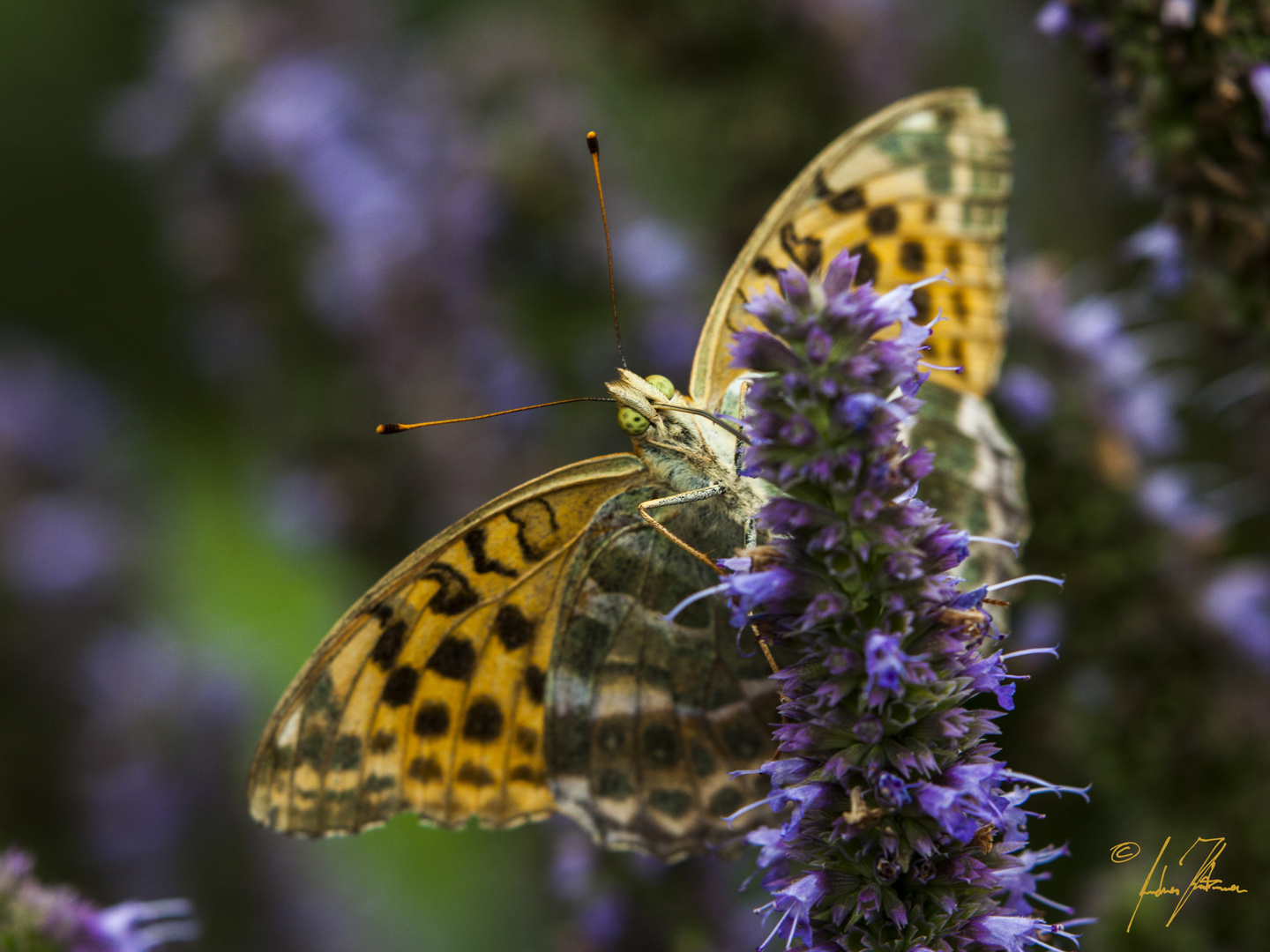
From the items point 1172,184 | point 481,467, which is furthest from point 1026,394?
point 481,467

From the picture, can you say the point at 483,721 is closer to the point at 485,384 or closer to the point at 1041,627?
the point at 1041,627

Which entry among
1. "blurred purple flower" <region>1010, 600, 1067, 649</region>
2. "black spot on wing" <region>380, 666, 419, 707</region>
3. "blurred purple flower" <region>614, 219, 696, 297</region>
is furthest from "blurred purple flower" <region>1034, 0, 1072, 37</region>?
"blurred purple flower" <region>614, 219, 696, 297</region>

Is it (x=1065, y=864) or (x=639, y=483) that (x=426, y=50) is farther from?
(x=1065, y=864)

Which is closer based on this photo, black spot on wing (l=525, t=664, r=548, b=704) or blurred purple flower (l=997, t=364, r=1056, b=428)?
black spot on wing (l=525, t=664, r=548, b=704)

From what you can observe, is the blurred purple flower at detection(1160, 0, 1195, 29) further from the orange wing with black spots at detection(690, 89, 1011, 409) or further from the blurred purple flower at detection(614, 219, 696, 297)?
the blurred purple flower at detection(614, 219, 696, 297)

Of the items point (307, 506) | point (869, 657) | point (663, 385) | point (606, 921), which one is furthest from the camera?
point (307, 506)

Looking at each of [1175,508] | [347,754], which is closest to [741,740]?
[347,754]

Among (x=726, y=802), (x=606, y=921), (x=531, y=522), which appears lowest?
(x=606, y=921)
